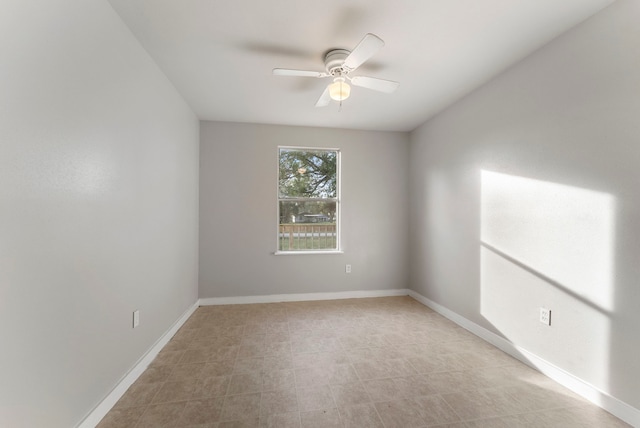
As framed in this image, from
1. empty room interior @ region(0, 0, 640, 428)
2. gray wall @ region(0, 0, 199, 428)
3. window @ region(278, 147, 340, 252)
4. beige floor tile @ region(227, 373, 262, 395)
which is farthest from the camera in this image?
window @ region(278, 147, 340, 252)

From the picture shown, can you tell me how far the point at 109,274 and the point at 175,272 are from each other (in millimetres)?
1130

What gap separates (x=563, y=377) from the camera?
1.92 metres

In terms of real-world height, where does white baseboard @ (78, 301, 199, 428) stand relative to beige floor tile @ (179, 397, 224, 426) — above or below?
above

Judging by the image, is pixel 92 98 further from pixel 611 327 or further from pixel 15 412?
pixel 611 327

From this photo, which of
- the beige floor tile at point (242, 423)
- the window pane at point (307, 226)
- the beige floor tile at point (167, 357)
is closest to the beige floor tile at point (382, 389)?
the beige floor tile at point (242, 423)

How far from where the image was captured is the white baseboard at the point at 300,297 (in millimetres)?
3598

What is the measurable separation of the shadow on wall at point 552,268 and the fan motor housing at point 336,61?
5.68ft

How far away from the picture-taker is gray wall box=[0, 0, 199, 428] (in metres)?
1.05

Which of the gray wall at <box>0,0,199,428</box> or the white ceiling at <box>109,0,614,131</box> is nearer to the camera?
the gray wall at <box>0,0,199,428</box>

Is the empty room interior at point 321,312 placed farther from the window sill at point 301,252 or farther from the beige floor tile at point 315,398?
the window sill at point 301,252

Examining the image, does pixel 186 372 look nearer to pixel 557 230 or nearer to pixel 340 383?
pixel 340 383

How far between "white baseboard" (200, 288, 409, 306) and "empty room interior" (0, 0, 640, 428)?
274 millimetres

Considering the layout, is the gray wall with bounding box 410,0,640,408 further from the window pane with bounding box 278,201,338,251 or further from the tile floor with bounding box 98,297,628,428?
the window pane with bounding box 278,201,338,251

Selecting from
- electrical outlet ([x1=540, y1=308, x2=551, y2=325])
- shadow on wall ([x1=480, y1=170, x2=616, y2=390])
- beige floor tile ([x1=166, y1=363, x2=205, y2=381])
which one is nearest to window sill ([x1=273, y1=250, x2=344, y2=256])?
beige floor tile ([x1=166, y1=363, x2=205, y2=381])
